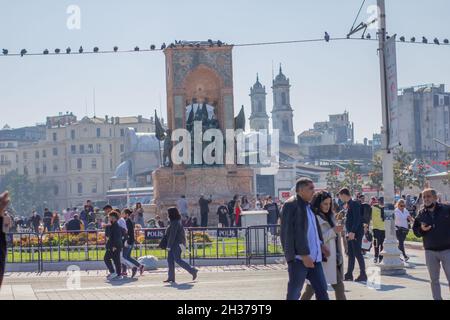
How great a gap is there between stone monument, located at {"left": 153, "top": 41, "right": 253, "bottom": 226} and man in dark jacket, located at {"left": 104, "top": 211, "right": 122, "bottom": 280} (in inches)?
923

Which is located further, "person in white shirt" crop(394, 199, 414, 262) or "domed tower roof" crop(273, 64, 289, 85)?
"domed tower roof" crop(273, 64, 289, 85)

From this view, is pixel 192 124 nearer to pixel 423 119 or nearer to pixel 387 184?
pixel 387 184

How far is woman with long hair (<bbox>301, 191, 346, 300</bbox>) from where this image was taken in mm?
13406

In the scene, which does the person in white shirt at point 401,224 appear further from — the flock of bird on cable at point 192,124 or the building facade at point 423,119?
the building facade at point 423,119

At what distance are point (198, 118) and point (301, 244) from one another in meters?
35.0

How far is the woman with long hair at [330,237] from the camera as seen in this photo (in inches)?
528

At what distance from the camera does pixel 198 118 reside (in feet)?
153

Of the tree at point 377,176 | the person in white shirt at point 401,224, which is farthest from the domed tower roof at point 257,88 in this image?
the person in white shirt at point 401,224

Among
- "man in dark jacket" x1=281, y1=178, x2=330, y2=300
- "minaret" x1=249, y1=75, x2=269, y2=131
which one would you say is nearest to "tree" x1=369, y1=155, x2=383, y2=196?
"man in dark jacket" x1=281, y1=178, x2=330, y2=300

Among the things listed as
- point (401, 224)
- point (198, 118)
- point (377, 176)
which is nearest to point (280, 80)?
point (377, 176)

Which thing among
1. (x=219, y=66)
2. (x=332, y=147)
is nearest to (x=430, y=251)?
(x=219, y=66)

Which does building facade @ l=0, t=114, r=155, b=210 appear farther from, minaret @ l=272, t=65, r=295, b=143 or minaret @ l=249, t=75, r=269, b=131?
minaret @ l=249, t=75, r=269, b=131

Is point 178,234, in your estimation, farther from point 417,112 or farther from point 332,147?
point 332,147

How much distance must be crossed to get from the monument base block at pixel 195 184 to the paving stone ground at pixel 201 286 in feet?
69.2
